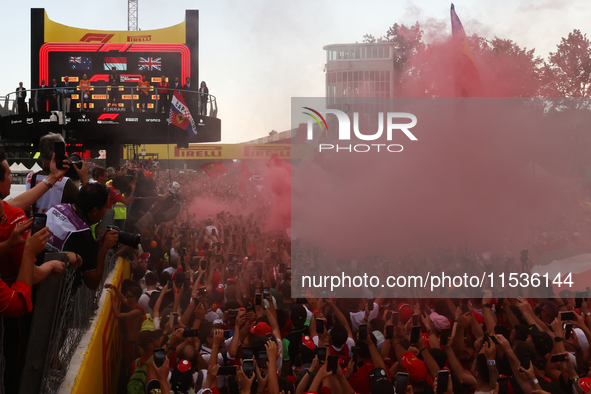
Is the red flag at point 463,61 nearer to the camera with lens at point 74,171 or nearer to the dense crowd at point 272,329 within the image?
the dense crowd at point 272,329

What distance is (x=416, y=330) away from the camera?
4.13 m

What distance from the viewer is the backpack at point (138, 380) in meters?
3.95

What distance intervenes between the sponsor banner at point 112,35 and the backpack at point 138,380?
21666 millimetres

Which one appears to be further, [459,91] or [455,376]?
[459,91]

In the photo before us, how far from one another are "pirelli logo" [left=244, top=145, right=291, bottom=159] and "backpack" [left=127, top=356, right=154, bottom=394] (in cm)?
3537

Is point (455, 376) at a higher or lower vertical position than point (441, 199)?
lower

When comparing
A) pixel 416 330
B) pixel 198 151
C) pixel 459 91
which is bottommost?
pixel 416 330

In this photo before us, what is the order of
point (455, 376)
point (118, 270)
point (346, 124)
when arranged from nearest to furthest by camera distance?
point (455, 376) → point (118, 270) → point (346, 124)

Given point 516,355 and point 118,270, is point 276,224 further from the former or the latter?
point 516,355

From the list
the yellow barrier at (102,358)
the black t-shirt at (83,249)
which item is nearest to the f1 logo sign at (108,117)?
the yellow barrier at (102,358)

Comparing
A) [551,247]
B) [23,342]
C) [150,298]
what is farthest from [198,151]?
[23,342]

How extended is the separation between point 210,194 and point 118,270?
35.9 ft

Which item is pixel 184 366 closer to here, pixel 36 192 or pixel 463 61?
pixel 36 192

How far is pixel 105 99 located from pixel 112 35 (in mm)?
6758
